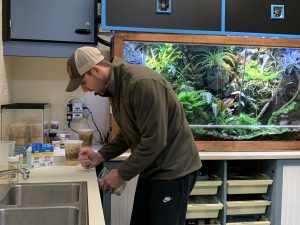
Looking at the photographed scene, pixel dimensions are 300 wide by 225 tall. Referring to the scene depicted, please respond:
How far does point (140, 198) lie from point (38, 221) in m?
0.61

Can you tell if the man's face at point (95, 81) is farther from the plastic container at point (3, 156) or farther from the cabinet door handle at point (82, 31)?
the cabinet door handle at point (82, 31)

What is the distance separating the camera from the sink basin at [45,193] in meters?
1.57

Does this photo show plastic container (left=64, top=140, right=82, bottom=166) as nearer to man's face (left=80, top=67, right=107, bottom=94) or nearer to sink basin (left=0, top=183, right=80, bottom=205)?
sink basin (left=0, top=183, right=80, bottom=205)

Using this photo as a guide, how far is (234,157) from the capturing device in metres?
2.20

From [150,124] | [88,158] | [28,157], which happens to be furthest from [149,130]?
[28,157]

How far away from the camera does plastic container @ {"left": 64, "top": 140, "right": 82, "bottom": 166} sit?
1.95 m

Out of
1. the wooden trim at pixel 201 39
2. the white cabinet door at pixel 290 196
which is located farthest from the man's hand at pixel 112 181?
the white cabinet door at pixel 290 196

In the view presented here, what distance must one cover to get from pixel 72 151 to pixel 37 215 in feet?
2.35

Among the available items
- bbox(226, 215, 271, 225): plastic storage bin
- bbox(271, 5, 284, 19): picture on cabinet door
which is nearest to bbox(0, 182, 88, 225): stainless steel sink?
bbox(226, 215, 271, 225): plastic storage bin

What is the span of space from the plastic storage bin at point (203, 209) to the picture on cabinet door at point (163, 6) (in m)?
1.32

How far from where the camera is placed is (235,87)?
254cm

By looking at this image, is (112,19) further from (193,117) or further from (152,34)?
(193,117)

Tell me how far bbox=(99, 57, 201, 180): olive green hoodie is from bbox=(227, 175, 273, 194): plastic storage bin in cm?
76

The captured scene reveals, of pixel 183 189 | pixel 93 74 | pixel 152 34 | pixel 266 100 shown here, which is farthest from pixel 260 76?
pixel 93 74
